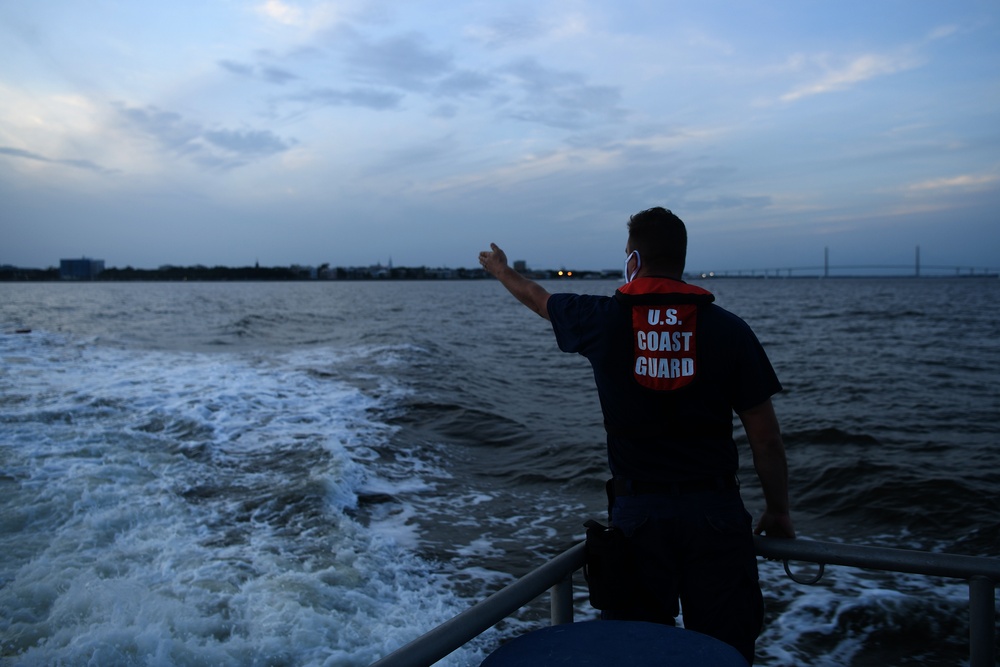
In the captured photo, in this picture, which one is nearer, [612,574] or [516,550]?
[612,574]

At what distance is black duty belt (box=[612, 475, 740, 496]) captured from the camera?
256 cm

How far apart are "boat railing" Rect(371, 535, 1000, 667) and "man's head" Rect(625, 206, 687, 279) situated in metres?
1.10

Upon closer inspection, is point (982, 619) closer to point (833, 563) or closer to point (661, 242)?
point (833, 563)

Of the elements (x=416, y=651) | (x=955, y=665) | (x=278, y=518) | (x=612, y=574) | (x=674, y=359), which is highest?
(x=674, y=359)

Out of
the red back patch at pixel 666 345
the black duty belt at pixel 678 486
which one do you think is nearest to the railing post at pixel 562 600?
the black duty belt at pixel 678 486

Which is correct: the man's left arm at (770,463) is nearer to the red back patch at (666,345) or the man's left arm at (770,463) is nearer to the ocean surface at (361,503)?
the red back patch at (666,345)

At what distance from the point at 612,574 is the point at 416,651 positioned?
1.07 m

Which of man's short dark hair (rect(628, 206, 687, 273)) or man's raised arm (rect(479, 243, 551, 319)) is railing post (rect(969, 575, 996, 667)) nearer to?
man's short dark hair (rect(628, 206, 687, 273))

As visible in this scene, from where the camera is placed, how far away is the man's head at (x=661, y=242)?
8.53 ft

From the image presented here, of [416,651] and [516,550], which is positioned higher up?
[416,651]

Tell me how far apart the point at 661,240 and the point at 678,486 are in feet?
3.14

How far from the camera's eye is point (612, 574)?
2.47 meters

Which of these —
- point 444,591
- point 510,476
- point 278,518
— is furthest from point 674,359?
point 510,476

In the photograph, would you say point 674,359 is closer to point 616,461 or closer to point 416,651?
point 616,461
